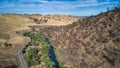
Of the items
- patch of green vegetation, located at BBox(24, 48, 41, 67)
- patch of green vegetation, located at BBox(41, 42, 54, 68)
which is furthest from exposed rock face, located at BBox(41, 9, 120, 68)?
patch of green vegetation, located at BBox(24, 48, 41, 67)

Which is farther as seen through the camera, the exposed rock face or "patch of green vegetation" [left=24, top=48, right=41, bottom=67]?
"patch of green vegetation" [left=24, top=48, right=41, bottom=67]

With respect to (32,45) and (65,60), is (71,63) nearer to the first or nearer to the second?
(65,60)

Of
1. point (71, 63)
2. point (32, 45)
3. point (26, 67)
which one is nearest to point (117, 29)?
point (71, 63)

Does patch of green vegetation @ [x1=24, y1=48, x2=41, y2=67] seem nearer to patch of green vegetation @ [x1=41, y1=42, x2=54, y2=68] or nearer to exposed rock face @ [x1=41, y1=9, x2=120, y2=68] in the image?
patch of green vegetation @ [x1=41, y1=42, x2=54, y2=68]

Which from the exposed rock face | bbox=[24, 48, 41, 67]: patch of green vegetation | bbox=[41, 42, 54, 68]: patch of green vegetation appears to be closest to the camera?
the exposed rock face

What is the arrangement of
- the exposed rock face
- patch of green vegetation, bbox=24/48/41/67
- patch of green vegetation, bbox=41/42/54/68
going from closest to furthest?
the exposed rock face, patch of green vegetation, bbox=41/42/54/68, patch of green vegetation, bbox=24/48/41/67

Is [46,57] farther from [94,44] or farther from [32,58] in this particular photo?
[94,44]

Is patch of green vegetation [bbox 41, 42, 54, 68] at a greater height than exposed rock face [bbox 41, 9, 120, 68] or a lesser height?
lesser

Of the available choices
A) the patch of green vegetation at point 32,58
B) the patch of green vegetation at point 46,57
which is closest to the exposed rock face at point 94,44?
the patch of green vegetation at point 46,57
